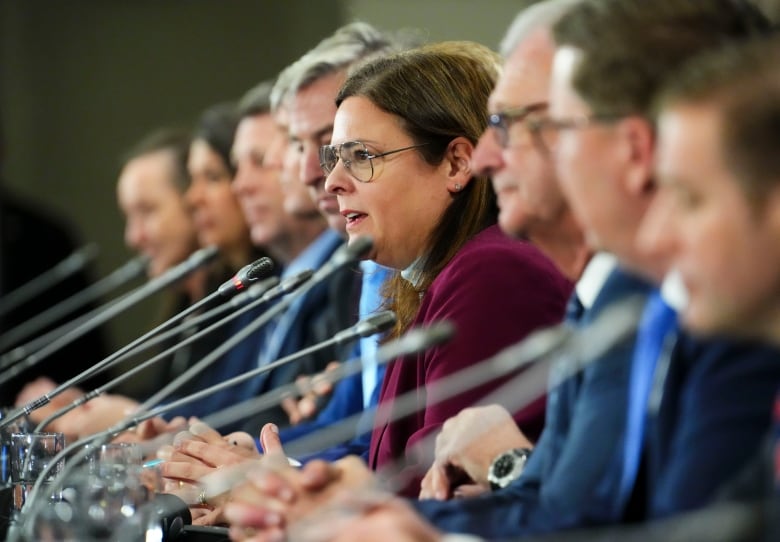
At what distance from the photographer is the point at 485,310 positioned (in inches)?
92.2

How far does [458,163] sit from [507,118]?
57 cm

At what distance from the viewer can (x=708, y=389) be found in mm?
1629

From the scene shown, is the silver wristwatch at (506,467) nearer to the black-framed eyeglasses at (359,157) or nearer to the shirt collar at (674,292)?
the shirt collar at (674,292)

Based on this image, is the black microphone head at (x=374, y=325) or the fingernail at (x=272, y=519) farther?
the black microphone head at (x=374, y=325)

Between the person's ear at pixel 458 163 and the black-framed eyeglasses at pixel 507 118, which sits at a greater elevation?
the person's ear at pixel 458 163

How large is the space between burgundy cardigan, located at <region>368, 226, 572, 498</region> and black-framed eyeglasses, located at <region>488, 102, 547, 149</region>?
1.20 feet

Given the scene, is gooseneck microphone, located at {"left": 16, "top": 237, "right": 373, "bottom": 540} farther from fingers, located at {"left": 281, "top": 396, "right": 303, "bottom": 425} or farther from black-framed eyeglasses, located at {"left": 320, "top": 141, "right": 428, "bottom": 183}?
fingers, located at {"left": 281, "top": 396, "right": 303, "bottom": 425}

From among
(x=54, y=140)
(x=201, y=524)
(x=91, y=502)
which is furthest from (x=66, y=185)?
(x=91, y=502)

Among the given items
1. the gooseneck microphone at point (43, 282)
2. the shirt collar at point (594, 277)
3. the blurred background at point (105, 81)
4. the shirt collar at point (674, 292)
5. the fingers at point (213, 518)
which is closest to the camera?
the shirt collar at point (674, 292)

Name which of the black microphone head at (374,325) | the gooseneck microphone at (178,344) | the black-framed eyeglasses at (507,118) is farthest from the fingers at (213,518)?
the black-framed eyeglasses at (507,118)

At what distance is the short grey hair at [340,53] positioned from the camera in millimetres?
3367

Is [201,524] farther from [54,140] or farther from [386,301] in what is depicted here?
[54,140]

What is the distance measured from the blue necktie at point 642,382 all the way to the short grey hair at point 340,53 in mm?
1666

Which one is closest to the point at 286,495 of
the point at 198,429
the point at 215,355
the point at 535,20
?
the point at 215,355
